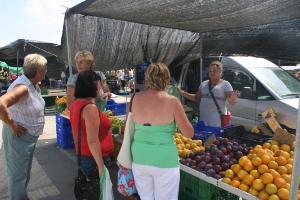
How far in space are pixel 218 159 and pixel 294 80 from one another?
434cm

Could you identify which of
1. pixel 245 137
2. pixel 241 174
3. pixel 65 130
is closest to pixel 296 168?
pixel 241 174

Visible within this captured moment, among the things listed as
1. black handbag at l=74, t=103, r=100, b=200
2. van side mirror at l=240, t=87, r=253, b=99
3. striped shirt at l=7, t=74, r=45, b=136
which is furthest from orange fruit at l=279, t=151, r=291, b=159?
van side mirror at l=240, t=87, r=253, b=99

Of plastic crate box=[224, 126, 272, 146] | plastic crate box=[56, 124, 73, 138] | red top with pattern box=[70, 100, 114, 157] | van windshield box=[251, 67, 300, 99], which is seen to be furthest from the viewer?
plastic crate box=[56, 124, 73, 138]

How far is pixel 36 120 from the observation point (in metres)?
2.78

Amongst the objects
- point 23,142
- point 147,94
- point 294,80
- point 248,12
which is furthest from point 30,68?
point 294,80

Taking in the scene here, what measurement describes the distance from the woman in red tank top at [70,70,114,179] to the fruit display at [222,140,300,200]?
3.75ft

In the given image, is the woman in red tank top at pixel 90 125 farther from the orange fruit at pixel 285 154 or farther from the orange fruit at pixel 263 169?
the orange fruit at pixel 285 154

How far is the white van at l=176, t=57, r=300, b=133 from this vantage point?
4.82 meters

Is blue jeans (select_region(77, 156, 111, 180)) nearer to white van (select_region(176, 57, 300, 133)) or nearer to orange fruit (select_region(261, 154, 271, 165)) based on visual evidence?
orange fruit (select_region(261, 154, 271, 165))

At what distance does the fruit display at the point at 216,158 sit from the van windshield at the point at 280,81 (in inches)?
120

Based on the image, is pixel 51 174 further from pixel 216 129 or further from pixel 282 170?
pixel 282 170

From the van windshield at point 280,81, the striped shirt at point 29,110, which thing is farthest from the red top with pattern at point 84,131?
the van windshield at point 280,81

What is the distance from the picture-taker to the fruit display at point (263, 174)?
1905mm

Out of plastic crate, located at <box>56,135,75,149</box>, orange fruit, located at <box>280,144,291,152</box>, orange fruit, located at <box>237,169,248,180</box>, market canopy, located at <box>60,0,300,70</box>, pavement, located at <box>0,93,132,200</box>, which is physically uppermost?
market canopy, located at <box>60,0,300,70</box>
